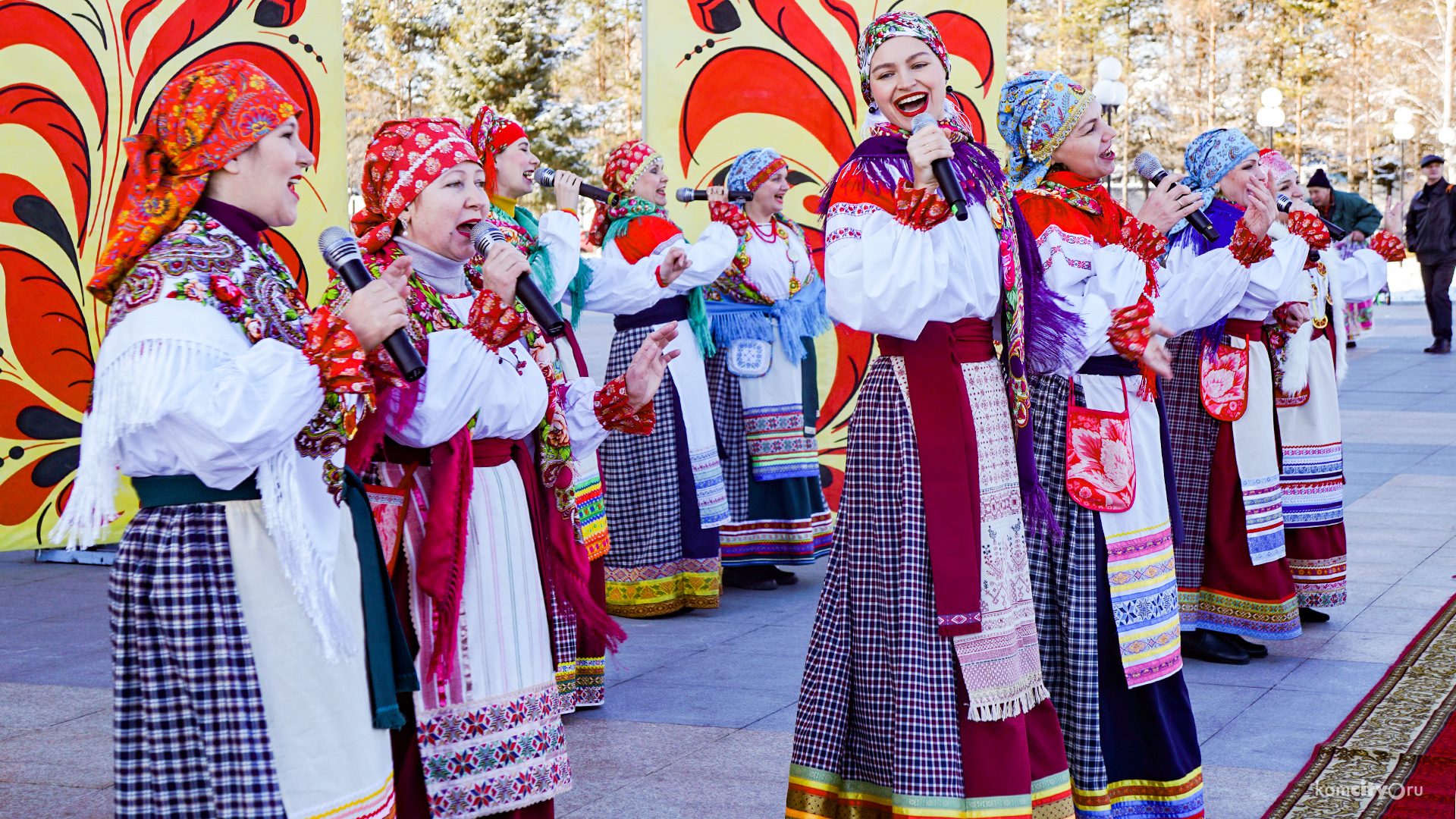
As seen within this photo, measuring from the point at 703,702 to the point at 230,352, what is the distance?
2.51 m

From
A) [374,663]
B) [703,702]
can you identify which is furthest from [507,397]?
[703,702]

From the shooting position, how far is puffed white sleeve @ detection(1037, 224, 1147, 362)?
2.98m

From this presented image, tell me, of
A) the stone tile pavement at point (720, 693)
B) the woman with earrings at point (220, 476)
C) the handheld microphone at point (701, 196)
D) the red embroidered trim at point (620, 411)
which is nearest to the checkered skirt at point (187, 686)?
the woman with earrings at point (220, 476)

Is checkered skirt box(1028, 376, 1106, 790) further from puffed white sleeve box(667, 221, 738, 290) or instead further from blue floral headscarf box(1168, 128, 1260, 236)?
puffed white sleeve box(667, 221, 738, 290)

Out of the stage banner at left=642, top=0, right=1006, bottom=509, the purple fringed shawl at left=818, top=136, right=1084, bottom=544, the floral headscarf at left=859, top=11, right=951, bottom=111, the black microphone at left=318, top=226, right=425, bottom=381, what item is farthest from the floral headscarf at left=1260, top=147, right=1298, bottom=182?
the black microphone at left=318, top=226, right=425, bottom=381

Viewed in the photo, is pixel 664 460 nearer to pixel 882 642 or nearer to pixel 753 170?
pixel 753 170

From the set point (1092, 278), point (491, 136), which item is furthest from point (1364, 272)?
point (491, 136)

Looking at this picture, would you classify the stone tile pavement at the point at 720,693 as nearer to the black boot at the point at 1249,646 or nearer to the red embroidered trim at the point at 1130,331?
the black boot at the point at 1249,646

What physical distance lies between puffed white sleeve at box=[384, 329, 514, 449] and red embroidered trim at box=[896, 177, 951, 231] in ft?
2.76

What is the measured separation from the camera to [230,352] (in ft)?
6.91

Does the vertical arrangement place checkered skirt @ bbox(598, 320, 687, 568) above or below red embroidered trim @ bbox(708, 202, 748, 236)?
below

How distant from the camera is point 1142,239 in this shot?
132 inches

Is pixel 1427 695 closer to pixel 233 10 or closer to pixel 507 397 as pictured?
pixel 507 397

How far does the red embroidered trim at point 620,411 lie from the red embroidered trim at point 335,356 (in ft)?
3.05
